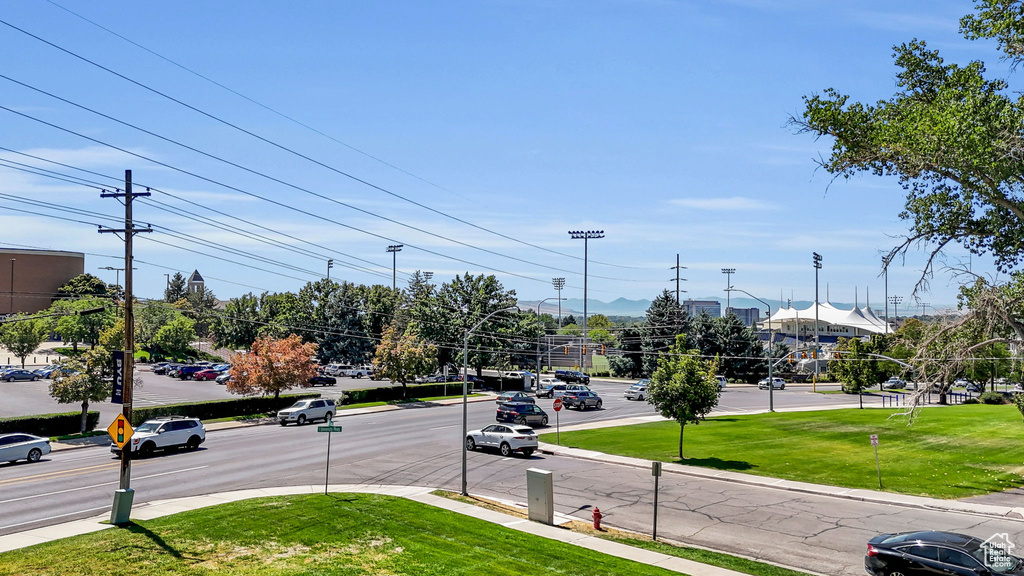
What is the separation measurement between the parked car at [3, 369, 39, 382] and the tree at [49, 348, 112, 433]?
4271 cm

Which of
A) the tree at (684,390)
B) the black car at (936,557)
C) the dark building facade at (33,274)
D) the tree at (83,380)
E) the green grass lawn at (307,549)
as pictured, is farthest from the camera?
the dark building facade at (33,274)

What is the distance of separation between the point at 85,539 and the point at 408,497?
33.6 ft

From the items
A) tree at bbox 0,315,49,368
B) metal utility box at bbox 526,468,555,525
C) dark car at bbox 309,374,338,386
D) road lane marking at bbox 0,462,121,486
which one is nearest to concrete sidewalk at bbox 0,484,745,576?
metal utility box at bbox 526,468,555,525

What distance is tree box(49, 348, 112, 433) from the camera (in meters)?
40.9

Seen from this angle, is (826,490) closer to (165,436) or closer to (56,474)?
(165,436)

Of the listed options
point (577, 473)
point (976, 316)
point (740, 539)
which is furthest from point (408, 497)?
point (976, 316)

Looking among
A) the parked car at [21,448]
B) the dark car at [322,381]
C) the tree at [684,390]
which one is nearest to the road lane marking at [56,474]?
the parked car at [21,448]

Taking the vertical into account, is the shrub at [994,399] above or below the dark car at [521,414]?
below

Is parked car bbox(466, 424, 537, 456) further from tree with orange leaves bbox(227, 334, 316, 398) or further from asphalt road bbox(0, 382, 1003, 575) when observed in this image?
tree with orange leaves bbox(227, 334, 316, 398)

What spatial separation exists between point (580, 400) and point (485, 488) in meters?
29.7

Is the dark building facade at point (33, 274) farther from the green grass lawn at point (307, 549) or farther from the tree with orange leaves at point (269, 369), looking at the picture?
the green grass lawn at point (307, 549)

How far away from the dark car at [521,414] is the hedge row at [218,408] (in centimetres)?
1546

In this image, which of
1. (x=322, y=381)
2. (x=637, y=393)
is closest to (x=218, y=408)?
(x=322, y=381)

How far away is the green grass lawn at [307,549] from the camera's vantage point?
51.5 feet
